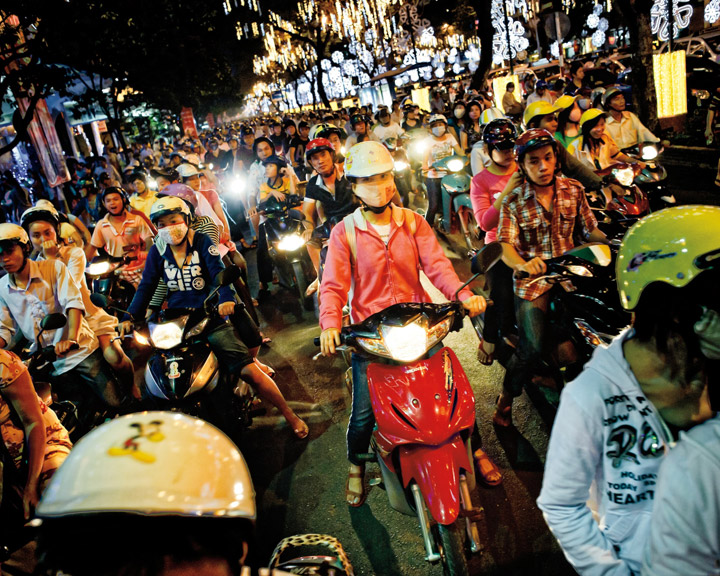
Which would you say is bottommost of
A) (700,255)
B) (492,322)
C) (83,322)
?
(492,322)

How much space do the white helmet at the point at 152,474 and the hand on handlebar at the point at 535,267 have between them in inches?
99.8

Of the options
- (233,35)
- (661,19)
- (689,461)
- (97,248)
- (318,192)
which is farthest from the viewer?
(233,35)

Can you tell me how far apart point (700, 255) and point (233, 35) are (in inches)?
2529

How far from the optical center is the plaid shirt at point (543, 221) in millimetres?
3719

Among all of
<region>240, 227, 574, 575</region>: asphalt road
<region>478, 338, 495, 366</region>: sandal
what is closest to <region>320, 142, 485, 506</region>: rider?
<region>240, 227, 574, 575</region>: asphalt road

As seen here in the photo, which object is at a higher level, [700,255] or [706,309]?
[700,255]

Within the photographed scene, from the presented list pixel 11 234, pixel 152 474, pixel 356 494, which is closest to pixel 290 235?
pixel 11 234

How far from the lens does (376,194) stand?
3367 millimetres

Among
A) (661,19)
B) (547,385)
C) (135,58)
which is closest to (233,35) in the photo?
(135,58)

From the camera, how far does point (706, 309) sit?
135 centimetres

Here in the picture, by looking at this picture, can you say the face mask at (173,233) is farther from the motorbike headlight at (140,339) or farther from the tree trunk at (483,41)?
the tree trunk at (483,41)

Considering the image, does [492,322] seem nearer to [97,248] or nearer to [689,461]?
[689,461]

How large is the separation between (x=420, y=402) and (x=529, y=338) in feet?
4.75

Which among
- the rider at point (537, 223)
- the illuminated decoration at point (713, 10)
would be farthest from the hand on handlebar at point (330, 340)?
the illuminated decoration at point (713, 10)
